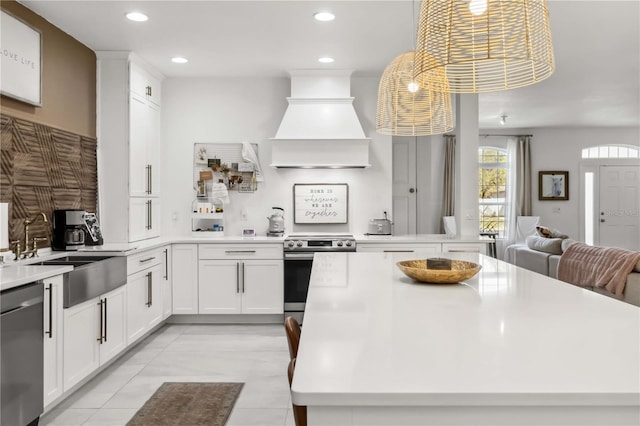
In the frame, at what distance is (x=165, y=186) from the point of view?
546cm

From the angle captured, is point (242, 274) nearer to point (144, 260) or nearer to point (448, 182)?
point (144, 260)

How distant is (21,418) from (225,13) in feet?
9.40

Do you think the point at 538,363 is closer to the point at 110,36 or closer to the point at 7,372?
the point at 7,372

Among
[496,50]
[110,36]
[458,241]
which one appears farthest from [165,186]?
[496,50]

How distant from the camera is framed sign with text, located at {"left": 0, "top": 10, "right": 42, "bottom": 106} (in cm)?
312

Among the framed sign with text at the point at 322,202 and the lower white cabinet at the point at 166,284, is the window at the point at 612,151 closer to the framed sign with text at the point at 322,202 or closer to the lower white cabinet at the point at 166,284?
the framed sign with text at the point at 322,202

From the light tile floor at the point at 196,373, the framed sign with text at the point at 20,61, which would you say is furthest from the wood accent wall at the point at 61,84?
the light tile floor at the point at 196,373

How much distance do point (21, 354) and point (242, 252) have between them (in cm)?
262

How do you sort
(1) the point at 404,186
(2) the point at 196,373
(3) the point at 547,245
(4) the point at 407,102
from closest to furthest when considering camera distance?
1. (4) the point at 407,102
2. (2) the point at 196,373
3. (3) the point at 547,245
4. (1) the point at 404,186

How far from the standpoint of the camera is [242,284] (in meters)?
4.89

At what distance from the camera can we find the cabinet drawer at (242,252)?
4887mm

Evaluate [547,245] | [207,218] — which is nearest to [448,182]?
[547,245]

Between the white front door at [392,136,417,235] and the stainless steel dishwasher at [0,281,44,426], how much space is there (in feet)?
19.7

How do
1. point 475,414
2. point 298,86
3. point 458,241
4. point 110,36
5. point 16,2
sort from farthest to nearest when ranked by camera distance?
point 298,86 → point 458,241 → point 110,36 → point 16,2 → point 475,414
